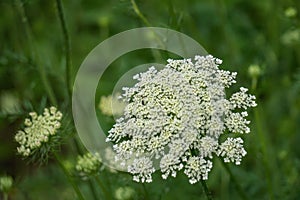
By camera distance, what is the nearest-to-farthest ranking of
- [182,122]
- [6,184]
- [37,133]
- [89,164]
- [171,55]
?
[182,122] < [37,133] < [89,164] < [6,184] < [171,55]

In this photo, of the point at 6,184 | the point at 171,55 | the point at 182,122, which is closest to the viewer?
the point at 182,122

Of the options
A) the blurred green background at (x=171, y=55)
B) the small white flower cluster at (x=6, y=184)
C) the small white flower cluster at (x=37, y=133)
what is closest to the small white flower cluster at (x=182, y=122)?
the small white flower cluster at (x=37, y=133)

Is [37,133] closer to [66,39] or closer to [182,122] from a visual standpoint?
[182,122]

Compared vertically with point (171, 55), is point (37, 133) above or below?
below

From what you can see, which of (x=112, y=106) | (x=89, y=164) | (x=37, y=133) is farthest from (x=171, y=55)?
Result: (x=37, y=133)

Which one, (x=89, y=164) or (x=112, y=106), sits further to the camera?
(x=112, y=106)

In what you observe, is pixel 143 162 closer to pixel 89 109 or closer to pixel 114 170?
pixel 114 170
